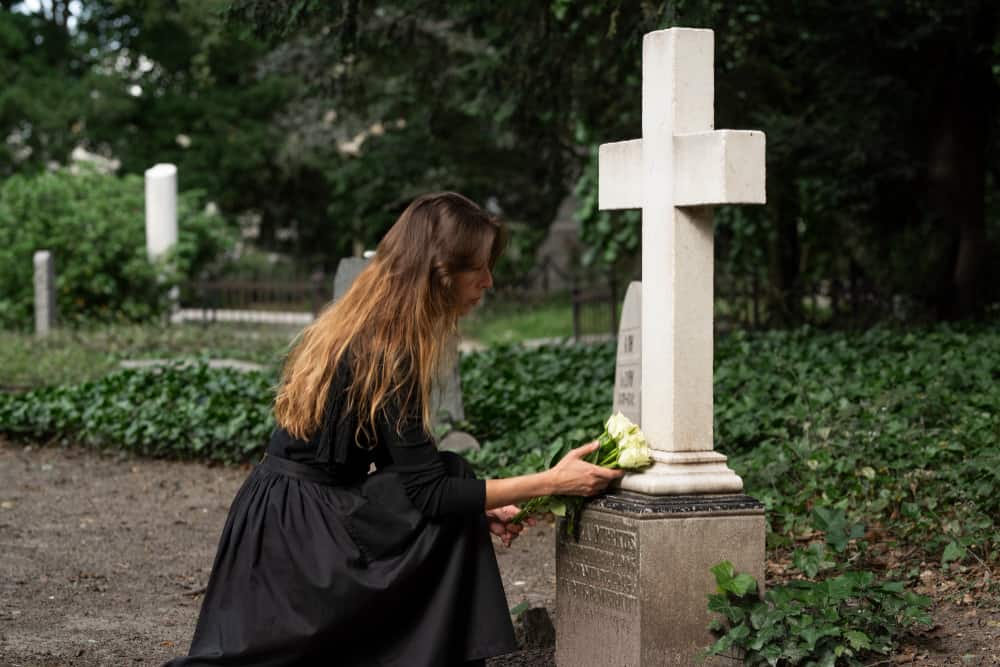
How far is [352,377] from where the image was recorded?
3.26 m

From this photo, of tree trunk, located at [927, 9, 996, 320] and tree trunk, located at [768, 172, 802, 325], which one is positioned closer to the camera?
tree trunk, located at [927, 9, 996, 320]

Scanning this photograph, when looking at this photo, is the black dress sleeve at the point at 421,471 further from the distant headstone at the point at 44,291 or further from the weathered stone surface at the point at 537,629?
the distant headstone at the point at 44,291

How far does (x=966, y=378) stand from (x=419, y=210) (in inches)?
191

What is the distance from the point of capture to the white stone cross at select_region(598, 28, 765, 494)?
3764mm

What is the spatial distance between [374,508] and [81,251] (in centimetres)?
1491

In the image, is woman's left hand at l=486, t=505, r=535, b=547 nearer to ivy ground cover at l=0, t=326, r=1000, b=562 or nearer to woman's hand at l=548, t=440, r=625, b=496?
woman's hand at l=548, t=440, r=625, b=496

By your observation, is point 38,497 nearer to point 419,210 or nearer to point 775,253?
point 419,210

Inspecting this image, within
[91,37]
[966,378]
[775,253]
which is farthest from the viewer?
[91,37]

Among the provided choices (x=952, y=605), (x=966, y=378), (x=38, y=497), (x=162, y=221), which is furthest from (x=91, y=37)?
(x=952, y=605)

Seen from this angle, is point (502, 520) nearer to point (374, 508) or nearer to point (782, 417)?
point (374, 508)

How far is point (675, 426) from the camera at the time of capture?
3807 mm

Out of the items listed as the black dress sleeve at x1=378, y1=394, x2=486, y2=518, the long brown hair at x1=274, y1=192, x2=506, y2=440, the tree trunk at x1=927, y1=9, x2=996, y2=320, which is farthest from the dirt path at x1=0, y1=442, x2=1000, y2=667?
the tree trunk at x1=927, y1=9, x2=996, y2=320

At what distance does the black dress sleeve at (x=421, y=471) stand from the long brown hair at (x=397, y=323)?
0.12 feet

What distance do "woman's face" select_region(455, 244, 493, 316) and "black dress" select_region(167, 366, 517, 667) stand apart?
1.29ft
